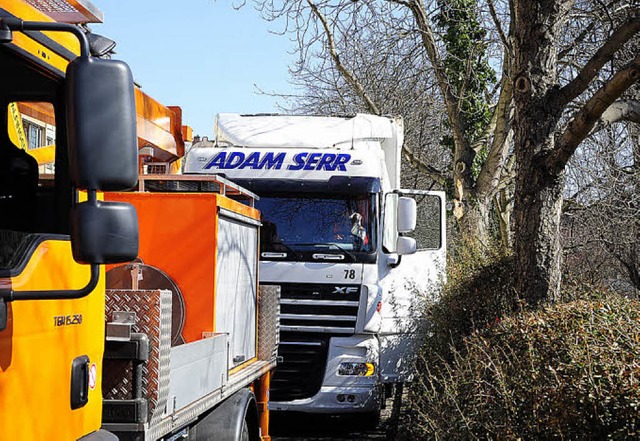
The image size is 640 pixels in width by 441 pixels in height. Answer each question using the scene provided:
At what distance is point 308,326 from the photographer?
36.5 ft

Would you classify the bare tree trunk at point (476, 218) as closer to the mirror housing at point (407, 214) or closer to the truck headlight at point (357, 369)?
the mirror housing at point (407, 214)

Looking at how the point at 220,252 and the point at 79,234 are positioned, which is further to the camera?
the point at 220,252

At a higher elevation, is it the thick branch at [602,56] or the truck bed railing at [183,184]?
the thick branch at [602,56]

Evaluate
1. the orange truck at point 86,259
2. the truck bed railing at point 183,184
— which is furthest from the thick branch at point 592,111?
the orange truck at point 86,259

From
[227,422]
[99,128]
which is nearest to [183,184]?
[227,422]

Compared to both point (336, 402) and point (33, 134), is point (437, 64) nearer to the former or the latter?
point (336, 402)

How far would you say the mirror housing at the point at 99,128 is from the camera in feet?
9.79

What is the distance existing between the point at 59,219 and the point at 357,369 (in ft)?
25.1

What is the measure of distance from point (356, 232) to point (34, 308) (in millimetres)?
7868

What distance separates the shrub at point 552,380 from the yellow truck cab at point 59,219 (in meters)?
3.04

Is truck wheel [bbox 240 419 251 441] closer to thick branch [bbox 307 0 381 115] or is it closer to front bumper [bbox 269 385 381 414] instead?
front bumper [bbox 269 385 381 414]

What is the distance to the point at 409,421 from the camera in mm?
10203

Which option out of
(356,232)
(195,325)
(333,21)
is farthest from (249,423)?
(333,21)

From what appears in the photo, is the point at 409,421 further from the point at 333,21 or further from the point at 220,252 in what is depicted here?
the point at 333,21
